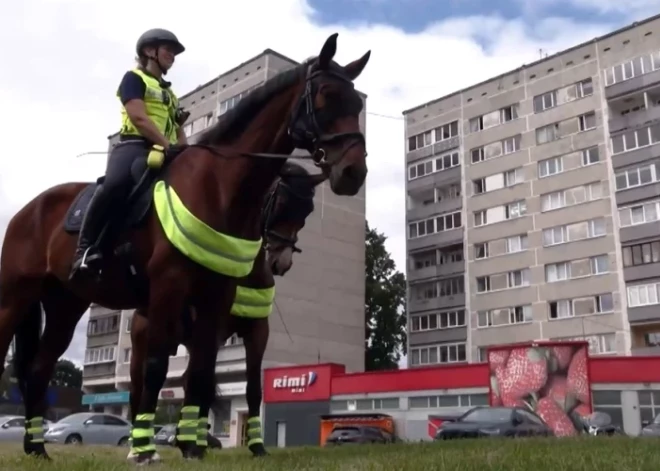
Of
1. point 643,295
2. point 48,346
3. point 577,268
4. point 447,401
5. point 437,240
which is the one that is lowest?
point 447,401

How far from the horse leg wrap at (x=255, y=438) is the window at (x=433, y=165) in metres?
63.4

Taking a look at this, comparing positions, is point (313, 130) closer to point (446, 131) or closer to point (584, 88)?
point (584, 88)

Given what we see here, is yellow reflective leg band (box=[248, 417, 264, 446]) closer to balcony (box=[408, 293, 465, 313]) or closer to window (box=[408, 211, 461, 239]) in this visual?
balcony (box=[408, 293, 465, 313])

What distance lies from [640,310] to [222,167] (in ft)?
170

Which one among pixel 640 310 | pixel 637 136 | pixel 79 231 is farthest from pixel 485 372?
pixel 79 231

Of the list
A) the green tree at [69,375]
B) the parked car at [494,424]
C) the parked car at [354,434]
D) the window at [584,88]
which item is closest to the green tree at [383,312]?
the window at [584,88]

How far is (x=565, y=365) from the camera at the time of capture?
146 feet

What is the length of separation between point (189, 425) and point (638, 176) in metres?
55.0

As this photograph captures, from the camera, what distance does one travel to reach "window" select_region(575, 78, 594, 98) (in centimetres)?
6041

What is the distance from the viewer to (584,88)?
60906 mm

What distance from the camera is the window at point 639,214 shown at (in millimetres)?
53969

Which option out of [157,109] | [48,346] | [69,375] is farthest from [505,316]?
[69,375]

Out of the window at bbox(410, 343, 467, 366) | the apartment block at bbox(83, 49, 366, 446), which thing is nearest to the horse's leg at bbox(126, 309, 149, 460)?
the apartment block at bbox(83, 49, 366, 446)

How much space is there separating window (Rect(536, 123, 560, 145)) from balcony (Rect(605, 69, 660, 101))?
17.2ft
